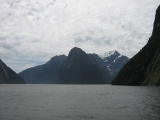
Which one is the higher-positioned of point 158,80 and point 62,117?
point 62,117

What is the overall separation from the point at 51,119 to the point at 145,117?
48.5ft

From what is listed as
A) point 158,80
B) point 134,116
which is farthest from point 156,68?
point 134,116

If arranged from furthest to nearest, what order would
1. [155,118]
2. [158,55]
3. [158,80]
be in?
[158,55] < [158,80] < [155,118]

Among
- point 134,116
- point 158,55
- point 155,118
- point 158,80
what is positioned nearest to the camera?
point 155,118

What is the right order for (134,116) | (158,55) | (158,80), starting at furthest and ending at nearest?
1. (158,55)
2. (158,80)
3. (134,116)

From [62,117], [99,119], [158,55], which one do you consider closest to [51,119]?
[62,117]

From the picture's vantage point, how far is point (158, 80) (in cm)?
16600

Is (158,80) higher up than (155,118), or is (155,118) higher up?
(155,118)

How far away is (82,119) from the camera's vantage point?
44.9 m

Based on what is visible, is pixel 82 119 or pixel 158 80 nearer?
pixel 82 119

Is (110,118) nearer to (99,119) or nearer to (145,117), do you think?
(99,119)

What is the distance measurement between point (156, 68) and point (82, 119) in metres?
139

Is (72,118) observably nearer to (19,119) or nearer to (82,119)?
(82,119)

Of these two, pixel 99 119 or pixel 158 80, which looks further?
pixel 158 80
